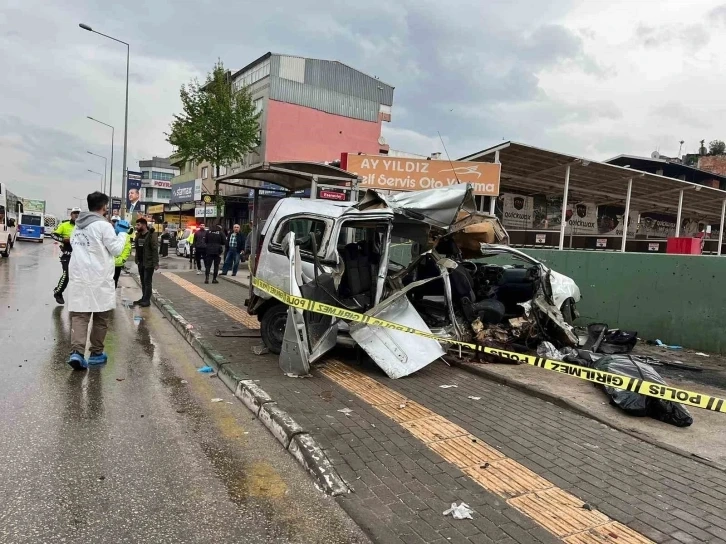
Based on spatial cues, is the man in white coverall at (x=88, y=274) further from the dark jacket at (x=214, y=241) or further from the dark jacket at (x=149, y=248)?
the dark jacket at (x=214, y=241)

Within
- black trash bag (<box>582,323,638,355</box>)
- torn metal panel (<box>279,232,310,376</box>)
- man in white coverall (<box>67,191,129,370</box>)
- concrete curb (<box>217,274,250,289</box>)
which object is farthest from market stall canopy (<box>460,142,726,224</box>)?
man in white coverall (<box>67,191,129,370</box>)

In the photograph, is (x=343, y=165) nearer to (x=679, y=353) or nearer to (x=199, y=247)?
(x=199, y=247)

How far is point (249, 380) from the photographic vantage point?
17.2ft

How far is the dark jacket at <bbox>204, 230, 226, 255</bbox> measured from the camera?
44.7 feet

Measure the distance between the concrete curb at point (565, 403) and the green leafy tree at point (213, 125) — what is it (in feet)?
74.0

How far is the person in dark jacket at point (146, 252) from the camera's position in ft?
32.6

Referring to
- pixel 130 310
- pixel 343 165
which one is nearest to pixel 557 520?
pixel 130 310

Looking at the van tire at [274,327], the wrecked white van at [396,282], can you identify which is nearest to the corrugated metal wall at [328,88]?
the wrecked white van at [396,282]

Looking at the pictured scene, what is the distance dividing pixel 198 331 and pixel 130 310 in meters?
2.90

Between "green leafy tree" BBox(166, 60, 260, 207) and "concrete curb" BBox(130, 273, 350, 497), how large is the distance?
21.1m

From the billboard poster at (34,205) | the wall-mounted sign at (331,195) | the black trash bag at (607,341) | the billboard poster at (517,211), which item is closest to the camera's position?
the black trash bag at (607,341)

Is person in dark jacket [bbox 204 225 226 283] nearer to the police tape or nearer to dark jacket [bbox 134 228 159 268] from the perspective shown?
dark jacket [bbox 134 228 159 268]

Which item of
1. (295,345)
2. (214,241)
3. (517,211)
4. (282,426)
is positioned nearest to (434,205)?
(295,345)

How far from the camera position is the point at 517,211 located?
16500 millimetres
